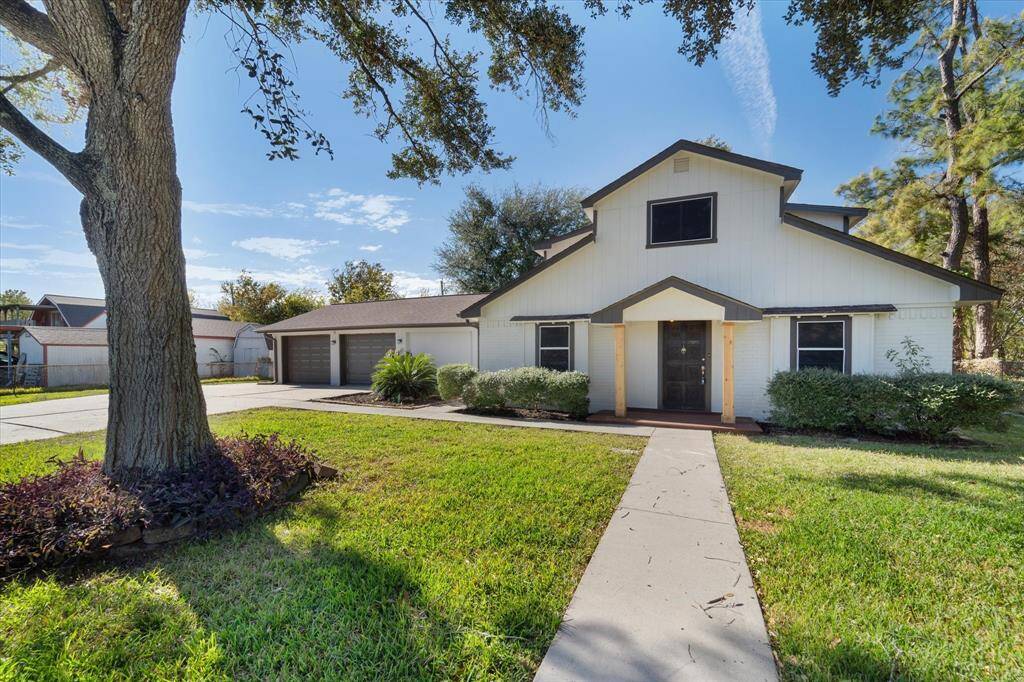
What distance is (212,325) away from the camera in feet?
91.0

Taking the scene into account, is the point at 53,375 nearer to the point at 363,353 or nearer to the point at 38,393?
the point at 38,393

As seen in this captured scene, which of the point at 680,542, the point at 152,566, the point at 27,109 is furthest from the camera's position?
the point at 27,109

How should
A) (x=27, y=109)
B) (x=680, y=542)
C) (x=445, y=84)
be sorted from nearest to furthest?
(x=680, y=542), (x=445, y=84), (x=27, y=109)

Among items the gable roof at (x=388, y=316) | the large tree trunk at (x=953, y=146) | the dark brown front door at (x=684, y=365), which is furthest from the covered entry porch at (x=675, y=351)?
the large tree trunk at (x=953, y=146)

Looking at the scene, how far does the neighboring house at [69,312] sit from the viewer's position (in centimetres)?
3014

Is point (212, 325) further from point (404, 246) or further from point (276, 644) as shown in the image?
point (276, 644)

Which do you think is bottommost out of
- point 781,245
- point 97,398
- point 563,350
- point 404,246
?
point 97,398

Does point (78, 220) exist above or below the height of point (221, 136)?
below

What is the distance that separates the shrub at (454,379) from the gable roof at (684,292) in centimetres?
379

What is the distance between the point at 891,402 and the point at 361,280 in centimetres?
3707

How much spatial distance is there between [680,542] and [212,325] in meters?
33.0

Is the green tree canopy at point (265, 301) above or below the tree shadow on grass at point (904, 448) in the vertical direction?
above

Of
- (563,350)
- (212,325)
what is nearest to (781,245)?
(563,350)

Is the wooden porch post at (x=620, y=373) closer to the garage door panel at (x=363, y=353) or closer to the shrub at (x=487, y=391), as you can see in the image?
the shrub at (x=487, y=391)
